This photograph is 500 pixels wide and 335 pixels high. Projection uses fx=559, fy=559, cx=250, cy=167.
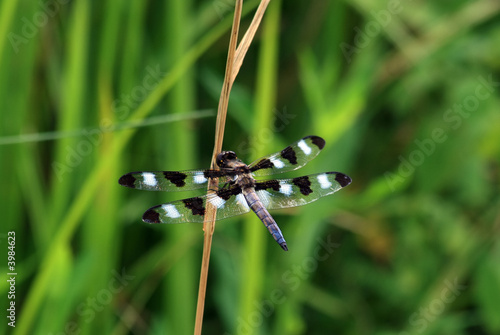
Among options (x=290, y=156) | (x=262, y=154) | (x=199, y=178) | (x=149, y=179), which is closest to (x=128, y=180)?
(x=149, y=179)

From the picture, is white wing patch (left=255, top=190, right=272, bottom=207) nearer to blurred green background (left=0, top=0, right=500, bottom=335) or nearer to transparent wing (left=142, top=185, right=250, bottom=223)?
transparent wing (left=142, top=185, right=250, bottom=223)

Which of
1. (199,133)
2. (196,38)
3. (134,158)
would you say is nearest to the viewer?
(134,158)

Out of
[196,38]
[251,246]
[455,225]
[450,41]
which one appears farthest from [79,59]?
[455,225]

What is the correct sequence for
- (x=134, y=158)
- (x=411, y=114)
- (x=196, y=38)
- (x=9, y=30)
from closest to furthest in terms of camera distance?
1. (x=9, y=30)
2. (x=134, y=158)
3. (x=196, y=38)
4. (x=411, y=114)

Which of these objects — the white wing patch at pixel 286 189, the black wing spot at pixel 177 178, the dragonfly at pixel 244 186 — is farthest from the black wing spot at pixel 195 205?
the white wing patch at pixel 286 189

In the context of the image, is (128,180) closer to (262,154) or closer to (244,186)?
(244,186)

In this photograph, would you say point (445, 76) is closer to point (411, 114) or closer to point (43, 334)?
point (411, 114)

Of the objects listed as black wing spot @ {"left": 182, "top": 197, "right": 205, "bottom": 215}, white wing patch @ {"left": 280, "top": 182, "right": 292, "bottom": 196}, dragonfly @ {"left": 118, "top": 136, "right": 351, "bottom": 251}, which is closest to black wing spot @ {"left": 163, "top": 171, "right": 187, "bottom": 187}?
dragonfly @ {"left": 118, "top": 136, "right": 351, "bottom": 251}

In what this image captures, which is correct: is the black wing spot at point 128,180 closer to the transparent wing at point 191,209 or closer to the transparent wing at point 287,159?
the transparent wing at point 191,209
